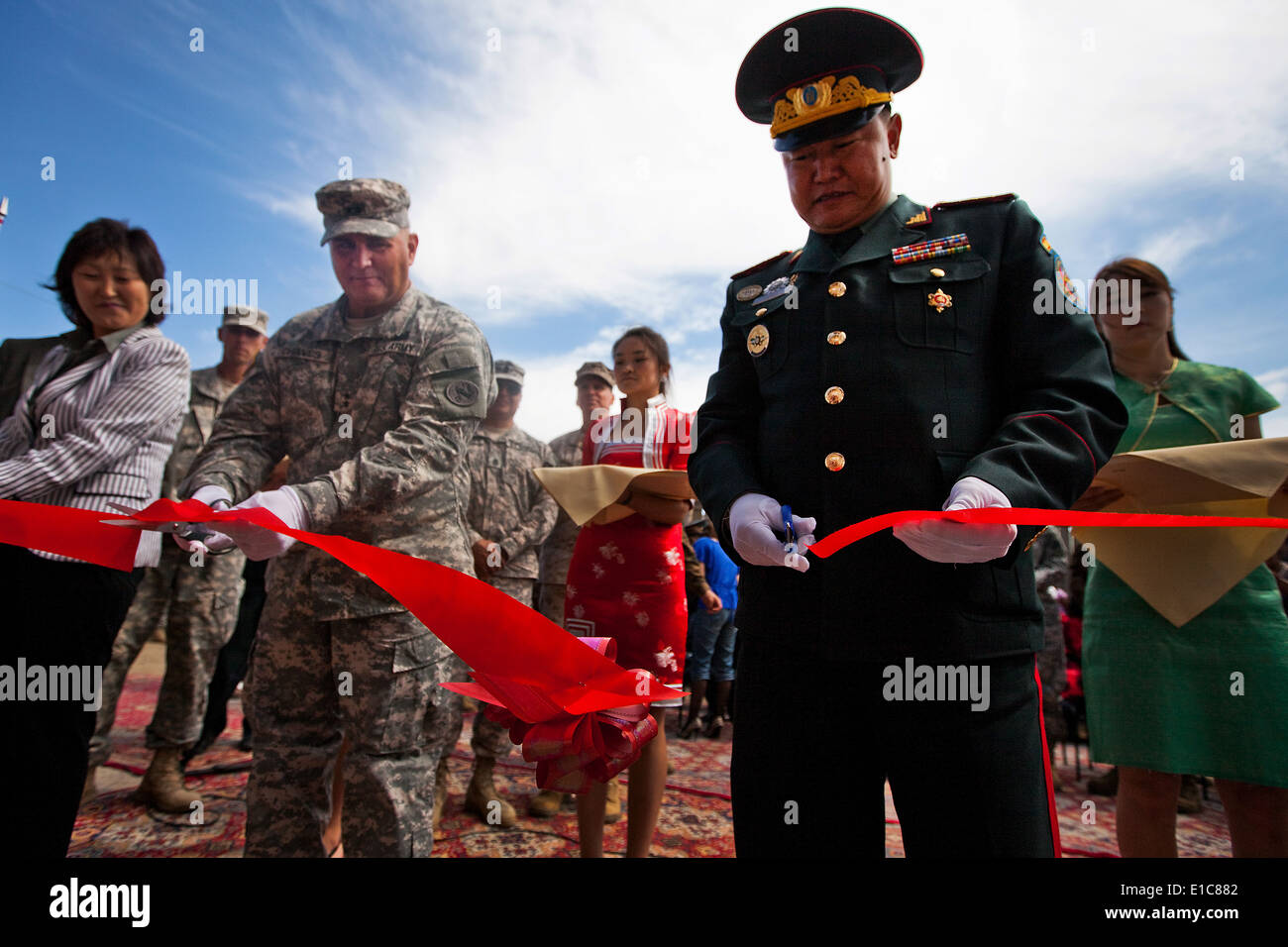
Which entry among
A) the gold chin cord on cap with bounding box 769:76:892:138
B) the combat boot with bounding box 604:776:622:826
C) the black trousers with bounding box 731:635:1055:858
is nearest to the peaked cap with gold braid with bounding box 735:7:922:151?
the gold chin cord on cap with bounding box 769:76:892:138

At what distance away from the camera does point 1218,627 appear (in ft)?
6.59

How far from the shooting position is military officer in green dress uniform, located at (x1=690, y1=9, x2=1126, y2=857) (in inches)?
45.6

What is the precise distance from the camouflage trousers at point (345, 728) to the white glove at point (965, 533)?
5.45ft

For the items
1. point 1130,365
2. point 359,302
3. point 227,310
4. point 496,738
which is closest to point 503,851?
point 496,738

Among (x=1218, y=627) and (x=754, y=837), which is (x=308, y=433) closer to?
(x=754, y=837)

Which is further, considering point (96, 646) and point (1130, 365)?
point (1130, 365)

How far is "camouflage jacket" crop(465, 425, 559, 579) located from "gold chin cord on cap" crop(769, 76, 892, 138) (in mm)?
3323

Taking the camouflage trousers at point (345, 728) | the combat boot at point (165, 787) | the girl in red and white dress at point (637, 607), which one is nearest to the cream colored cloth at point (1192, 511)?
the girl in red and white dress at point (637, 607)

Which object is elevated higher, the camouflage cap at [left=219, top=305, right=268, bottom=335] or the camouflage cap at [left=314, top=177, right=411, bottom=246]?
the camouflage cap at [left=219, top=305, right=268, bottom=335]

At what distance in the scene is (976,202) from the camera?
56.4 inches

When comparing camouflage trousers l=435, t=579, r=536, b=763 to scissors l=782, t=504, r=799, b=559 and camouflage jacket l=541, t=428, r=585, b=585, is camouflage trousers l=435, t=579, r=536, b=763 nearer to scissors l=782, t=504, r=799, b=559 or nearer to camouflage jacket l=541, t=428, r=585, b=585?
camouflage jacket l=541, t=428, r=585, b=585

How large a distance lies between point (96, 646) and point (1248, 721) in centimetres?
336

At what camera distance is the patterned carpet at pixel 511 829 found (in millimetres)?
3080

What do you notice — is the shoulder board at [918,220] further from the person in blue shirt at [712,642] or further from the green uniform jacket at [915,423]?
the person in blue shirt at [712,642]
